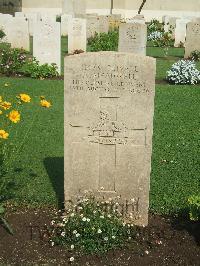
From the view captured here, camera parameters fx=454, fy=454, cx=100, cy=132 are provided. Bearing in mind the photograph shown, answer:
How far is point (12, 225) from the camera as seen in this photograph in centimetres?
451

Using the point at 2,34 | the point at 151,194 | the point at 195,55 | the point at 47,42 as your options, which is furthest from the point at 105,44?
the point at 151,194

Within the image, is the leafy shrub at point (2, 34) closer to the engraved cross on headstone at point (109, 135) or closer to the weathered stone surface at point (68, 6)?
the weathered stone surface at point (68, 6)

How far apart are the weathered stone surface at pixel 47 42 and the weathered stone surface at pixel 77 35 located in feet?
15.3

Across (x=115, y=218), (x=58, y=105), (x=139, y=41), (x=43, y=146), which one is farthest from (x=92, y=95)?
(x=139, y=41)

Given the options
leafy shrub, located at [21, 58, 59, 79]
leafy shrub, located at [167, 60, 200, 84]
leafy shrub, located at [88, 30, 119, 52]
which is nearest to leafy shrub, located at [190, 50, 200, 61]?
leafy shrub, located at [88, 30, 119, 52]

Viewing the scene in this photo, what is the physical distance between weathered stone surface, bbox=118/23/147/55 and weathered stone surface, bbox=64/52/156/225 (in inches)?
365

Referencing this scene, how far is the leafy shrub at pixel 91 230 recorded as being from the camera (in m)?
4.11

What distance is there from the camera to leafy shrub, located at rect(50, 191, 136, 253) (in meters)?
4.11

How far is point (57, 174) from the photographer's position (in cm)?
591

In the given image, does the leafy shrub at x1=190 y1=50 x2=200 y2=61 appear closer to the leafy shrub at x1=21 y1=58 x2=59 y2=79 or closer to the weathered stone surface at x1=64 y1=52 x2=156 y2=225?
the leafy shrub at x1=21 y1=58 x2=59 y2=79

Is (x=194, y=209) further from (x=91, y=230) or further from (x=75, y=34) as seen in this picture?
(x=75, y=34)

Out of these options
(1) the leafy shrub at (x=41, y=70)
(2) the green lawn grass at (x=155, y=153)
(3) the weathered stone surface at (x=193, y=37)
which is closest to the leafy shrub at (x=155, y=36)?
(3) the weathered stone surface at (x=193, y=37)

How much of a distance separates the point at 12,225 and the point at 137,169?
1360mm

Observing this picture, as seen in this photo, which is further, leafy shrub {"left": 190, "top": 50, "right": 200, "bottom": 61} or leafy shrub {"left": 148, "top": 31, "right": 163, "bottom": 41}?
leafy shrub {"left": 148, "top": 31, "right": 163, "bottom": 41}
